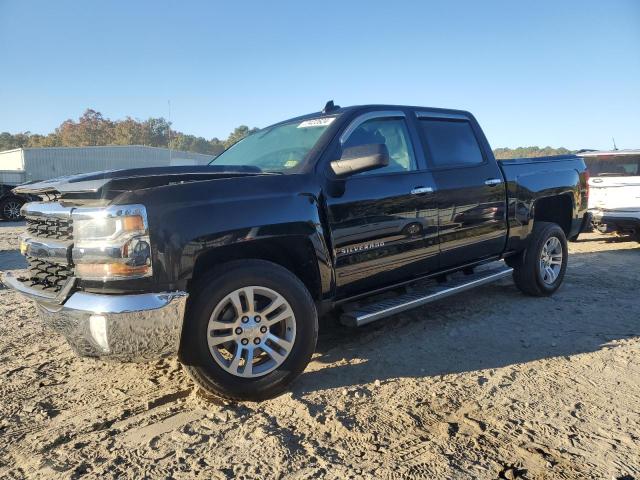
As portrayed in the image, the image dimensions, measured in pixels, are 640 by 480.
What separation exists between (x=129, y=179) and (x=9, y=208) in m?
16.7

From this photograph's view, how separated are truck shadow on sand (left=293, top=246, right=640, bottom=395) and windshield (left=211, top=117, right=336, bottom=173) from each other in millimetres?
1526

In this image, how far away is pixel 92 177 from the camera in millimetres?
3010

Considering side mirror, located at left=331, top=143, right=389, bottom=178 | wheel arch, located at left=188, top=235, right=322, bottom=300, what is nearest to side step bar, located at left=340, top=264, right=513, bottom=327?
wheel arch, located at left=188, top=235, right=322, bottom=300

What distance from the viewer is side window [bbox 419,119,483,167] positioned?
4.29m

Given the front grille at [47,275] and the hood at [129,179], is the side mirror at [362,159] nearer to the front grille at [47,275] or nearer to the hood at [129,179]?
the hood at [129,179]

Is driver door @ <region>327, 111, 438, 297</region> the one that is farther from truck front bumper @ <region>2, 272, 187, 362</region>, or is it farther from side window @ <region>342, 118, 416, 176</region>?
truck front bumper @ <region>2, 272, 187, 362</region>

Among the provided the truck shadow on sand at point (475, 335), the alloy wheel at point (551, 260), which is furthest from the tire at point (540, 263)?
the truck shadow on sand at point (475, 335)

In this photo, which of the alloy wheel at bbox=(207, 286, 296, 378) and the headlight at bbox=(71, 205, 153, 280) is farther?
the alloy wheel at bbox=(207, 286, 296, 378)

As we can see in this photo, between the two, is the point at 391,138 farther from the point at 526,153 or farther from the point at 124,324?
the point at 526,153

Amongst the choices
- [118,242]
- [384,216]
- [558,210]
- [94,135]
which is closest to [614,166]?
[558,210]

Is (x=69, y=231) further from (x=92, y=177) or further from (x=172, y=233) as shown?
(x=172, y=233)

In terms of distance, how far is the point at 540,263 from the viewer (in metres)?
5.23

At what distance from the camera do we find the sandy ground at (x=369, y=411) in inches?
91.8

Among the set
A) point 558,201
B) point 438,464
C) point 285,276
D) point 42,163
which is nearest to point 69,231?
point 285,276
